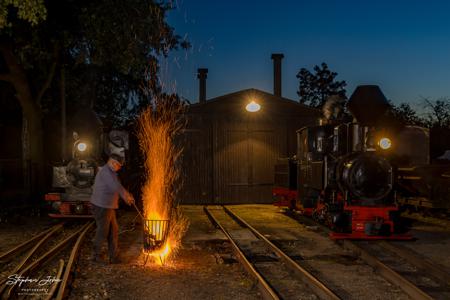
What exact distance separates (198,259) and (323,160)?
527 centimetres

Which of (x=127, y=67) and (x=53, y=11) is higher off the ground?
(x=53, y=11)

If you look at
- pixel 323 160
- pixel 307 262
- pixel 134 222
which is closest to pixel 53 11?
pixel 134 222

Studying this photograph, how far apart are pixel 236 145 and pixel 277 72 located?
568cm

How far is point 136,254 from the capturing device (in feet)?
35.3

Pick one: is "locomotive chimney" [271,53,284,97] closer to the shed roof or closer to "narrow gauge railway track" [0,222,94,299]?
the shed roof

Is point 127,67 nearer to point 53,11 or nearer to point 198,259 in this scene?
point 53,11

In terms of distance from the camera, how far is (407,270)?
9578 millimetres

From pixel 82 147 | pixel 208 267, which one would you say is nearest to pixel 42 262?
pixel 208 267

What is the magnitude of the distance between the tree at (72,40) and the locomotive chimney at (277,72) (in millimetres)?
8063

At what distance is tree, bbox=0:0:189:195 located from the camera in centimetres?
1702

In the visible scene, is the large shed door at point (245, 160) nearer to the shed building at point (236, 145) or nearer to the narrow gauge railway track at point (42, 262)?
the shed building at point (236, 145)

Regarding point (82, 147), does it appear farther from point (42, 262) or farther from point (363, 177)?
point (363, 177)
